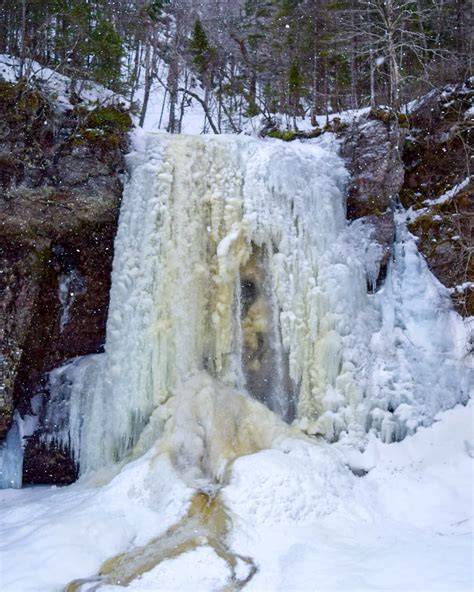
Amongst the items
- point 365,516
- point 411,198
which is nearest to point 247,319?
point 365,516

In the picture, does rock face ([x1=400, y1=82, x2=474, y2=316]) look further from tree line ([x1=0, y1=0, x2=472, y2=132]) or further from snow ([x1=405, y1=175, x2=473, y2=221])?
tree line ([x1=0, y1=0, x2=472, y2=132])

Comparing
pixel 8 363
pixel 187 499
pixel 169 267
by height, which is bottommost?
pixel 187 499

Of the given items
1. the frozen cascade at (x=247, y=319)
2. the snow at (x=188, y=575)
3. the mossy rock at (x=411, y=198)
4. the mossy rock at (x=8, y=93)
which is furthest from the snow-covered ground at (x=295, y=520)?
the mossy rock at (x=8, y=93)

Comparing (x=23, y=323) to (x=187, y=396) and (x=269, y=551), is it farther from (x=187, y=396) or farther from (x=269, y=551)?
(x=269, y=551)

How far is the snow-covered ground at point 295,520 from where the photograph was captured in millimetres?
5047

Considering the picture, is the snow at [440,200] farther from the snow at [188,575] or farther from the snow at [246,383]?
the snow at [188,575]

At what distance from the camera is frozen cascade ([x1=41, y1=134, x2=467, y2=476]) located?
7930 millimetres

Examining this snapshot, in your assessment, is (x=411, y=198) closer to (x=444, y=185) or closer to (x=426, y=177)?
(x=426, y=177)

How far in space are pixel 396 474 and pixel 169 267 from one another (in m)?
4.51

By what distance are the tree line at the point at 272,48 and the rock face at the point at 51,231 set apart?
245cm

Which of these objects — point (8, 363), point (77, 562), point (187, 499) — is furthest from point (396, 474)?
point (8, 363)

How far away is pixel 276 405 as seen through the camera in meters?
8.12

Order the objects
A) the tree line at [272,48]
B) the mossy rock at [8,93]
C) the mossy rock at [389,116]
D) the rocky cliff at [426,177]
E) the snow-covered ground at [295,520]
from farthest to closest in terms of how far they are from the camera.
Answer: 1. the tree line at [272,48]
2. the mossy rock at [389,116]
3. the rocky cliff at [426,177]
4. the mossy rock at [8,93]
5. the snow-covered ground at [295,520]

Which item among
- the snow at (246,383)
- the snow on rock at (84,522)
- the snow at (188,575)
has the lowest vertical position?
the snow at (188,575)
